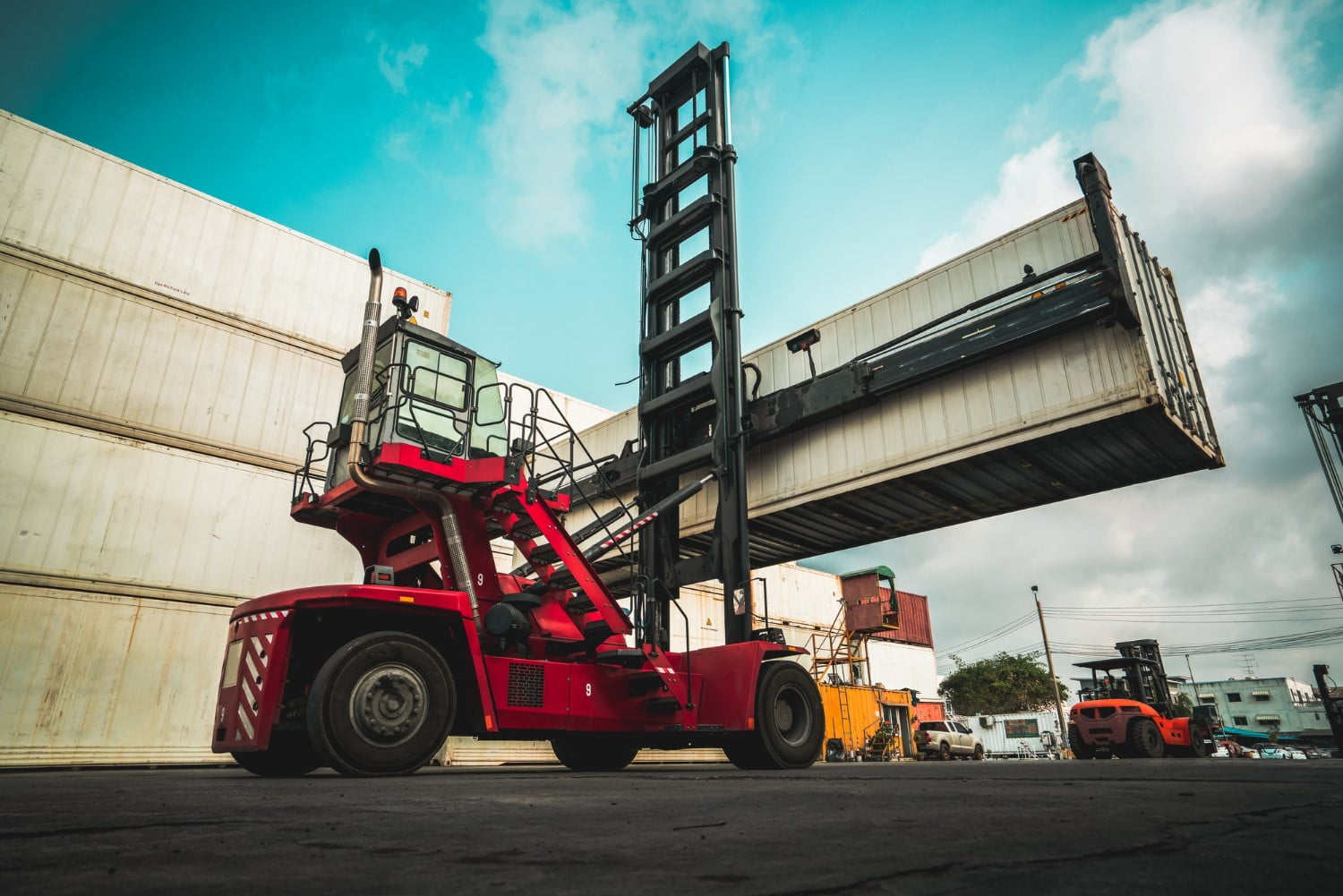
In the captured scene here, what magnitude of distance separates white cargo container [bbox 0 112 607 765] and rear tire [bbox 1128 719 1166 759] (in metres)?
16.4

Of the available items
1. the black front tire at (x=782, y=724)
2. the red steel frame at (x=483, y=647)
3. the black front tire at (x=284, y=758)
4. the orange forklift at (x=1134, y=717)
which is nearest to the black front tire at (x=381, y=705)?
the red steel frame at (x=483, y=647)

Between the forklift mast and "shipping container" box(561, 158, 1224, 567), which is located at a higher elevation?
"shipping container" box(561, 158, 1224, 567)

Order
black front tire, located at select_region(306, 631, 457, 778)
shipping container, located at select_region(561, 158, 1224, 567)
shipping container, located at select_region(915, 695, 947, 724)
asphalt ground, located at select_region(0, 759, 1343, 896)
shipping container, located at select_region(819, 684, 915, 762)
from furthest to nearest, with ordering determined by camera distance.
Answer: shipping container, located at select_region(915, 695, 947, 724), shipping container, located at select_region(819, 684, 915, 762), shipping container, located at select_region(561, 158, 1224, 567), black front tire, located at select_region(306, 631, 457, 778), asphalt ground, located at select_region(0, 759, 1343, 896)

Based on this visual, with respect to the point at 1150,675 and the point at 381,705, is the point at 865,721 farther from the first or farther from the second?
the point at 381,705

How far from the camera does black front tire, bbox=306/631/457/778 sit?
5609mm

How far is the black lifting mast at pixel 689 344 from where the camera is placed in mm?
9805

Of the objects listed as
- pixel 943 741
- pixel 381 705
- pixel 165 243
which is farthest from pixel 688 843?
pixel 943 741

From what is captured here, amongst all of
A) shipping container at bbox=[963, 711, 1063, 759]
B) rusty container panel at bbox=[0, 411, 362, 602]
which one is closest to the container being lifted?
rusty container panel at bbox=[0, 411, 362, 602]

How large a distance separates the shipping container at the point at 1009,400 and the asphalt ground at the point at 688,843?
17.6ft

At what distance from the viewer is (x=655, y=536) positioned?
34.6 ft

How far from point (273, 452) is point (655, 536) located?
26.9 ft

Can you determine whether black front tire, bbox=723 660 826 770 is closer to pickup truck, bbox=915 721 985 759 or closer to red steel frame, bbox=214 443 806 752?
red steel frame, bbox=214 443 806 752

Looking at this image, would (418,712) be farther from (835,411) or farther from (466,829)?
(835,411)

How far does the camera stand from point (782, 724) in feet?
27.4
